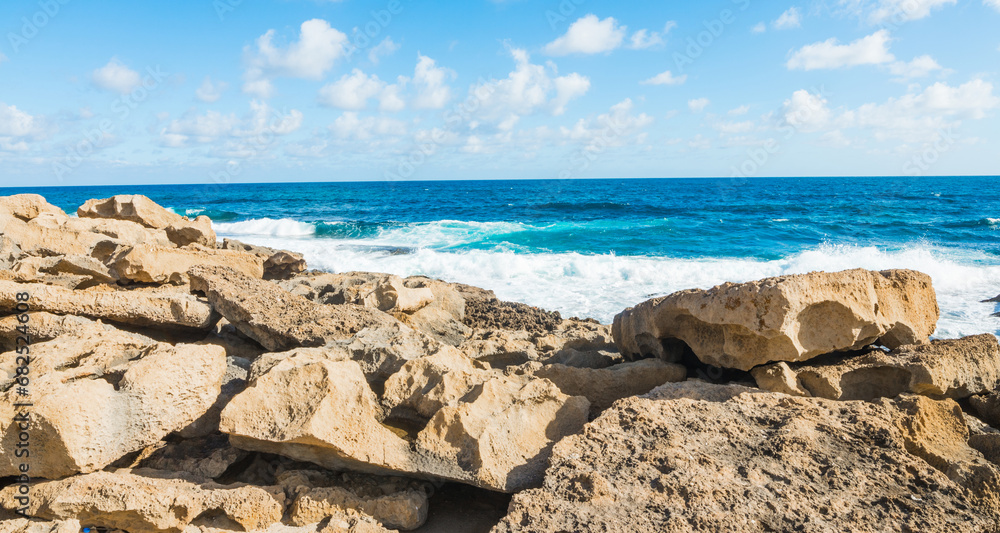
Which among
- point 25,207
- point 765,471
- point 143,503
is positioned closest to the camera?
point 765,471

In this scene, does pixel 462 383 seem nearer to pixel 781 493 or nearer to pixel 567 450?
pixel 567 450

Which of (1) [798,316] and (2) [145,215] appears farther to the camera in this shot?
(2) [145,215]

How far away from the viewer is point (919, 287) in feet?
11.7

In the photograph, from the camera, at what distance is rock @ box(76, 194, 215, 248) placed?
8.36m

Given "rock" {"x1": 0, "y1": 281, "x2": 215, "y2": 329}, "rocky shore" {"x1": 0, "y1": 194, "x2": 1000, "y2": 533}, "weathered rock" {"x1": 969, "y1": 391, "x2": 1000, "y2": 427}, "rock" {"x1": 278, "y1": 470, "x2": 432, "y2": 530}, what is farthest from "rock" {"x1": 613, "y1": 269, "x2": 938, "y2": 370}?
"rock" {"x1": 0, "y1": 281, "x2": 215, "y2": 329}

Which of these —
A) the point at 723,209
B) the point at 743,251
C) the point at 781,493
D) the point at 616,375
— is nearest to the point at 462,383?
the point at 616,375

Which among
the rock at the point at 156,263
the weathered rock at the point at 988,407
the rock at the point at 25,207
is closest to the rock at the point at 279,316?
the rock at the point at 156,263

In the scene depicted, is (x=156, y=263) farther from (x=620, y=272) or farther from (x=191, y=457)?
(x=620, y=272)

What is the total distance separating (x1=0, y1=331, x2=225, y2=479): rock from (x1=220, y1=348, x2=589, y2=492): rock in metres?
0.33

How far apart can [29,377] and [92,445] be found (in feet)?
3.26

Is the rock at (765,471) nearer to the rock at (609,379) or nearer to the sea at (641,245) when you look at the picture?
the rock at (609,379)

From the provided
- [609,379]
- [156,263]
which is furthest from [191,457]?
[156,263]

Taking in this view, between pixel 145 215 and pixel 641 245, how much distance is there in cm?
1453

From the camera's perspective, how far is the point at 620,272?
39.4ft
